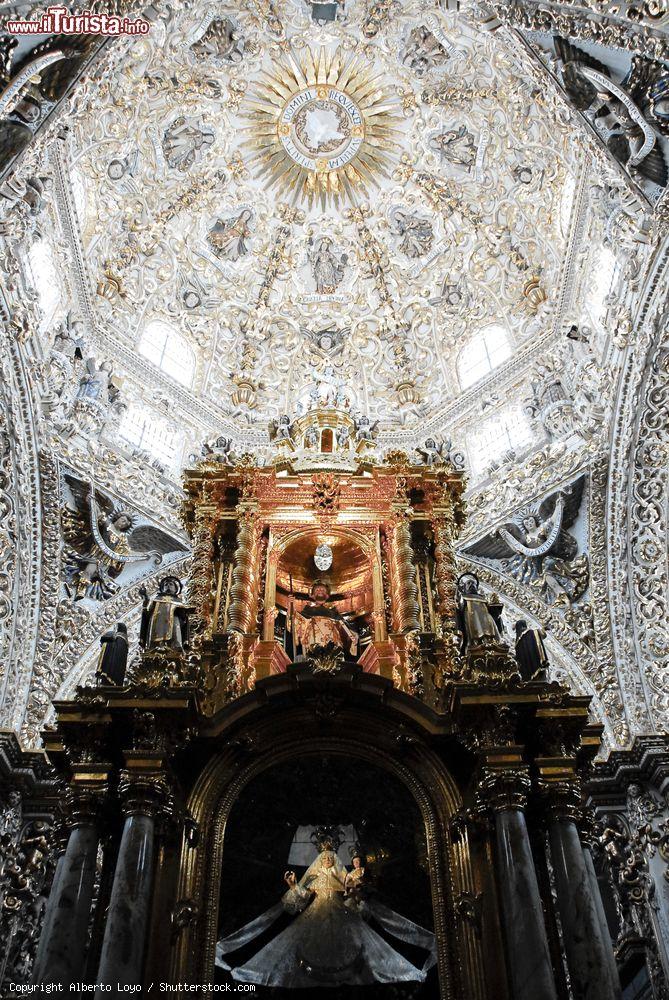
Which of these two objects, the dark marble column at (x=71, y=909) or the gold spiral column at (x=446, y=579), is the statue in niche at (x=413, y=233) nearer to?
the gold spiral column at (x=446, y=579)

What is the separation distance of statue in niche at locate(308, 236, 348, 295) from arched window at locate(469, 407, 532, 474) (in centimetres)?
644

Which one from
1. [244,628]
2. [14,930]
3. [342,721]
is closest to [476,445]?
[244,628]

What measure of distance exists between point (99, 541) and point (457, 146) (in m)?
13.7

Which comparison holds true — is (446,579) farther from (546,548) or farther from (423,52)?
(423,52)

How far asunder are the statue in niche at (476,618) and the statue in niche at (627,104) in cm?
819

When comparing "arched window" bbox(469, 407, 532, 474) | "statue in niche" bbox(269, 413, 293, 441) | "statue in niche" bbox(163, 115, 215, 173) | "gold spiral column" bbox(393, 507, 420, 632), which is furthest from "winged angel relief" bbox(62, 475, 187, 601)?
"statue in niche" bbox(163, 115, 215, 173)

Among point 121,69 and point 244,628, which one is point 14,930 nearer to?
point 244,628

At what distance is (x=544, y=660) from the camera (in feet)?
37.8

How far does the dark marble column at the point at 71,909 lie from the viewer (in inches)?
336

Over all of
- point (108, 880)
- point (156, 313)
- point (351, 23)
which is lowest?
point (108, 880)

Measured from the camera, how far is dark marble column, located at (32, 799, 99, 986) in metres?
8.53

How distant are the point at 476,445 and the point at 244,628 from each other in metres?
10.1

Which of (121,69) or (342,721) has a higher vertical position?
(121,69)

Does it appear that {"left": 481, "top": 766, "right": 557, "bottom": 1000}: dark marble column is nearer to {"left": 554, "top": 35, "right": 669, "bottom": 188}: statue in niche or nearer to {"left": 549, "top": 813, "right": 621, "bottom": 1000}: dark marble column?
{"left": 549, "top": 813, "right": 621, "bottom": 1000}: dark marble column
